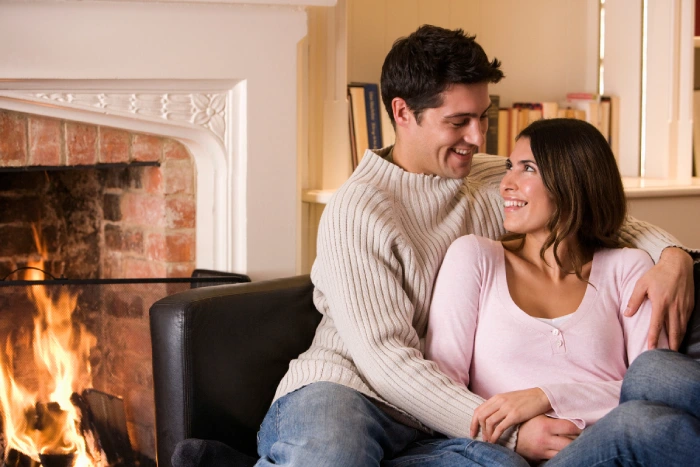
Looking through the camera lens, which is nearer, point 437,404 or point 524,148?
point 437,404

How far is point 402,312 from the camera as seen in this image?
1.68m

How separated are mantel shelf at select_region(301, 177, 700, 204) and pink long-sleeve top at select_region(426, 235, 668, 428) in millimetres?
855

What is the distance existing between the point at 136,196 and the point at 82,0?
60 cm

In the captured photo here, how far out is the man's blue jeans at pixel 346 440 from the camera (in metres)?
1.44

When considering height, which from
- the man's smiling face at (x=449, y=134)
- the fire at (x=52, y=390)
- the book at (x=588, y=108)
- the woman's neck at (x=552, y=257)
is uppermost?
the book at (x=588, y=108)

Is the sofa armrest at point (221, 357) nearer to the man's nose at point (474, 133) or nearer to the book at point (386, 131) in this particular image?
the man's nose at point (474, 133)

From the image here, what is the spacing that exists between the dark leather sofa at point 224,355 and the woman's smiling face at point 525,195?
0.35 meters

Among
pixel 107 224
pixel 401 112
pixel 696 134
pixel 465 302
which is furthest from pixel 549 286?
pixel 696 134

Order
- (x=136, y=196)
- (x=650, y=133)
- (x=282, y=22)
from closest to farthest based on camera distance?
1. (x=282, y=22)
2. (x=136, y=196)
3. (x=650, y=133)

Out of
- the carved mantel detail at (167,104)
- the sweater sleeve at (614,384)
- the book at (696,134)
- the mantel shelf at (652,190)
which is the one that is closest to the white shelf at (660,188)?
the mantel shelf at (652,190)

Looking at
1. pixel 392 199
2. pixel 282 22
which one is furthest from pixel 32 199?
pixel 392 199

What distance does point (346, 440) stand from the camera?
4.75 ft

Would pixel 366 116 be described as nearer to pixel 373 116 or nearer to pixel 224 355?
pixel 373 116

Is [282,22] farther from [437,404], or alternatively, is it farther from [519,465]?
[519,465]
